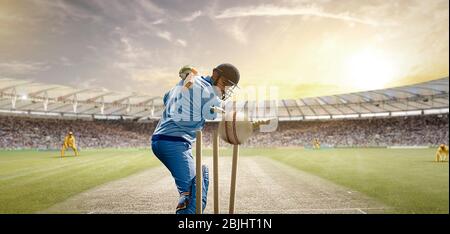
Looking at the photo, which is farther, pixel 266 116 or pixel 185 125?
pixel 266 116

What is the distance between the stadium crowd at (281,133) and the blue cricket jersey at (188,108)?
33.1 meters

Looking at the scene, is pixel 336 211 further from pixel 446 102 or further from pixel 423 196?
pixel 446 102

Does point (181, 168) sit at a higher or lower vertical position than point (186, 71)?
lower

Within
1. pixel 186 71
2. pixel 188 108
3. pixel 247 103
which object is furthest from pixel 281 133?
pixel 188 108

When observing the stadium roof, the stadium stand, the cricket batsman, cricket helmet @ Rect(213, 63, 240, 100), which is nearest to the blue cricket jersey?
the cricket batsman

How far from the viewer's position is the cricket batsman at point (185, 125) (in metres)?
3.66

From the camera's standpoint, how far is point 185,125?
3.77 m

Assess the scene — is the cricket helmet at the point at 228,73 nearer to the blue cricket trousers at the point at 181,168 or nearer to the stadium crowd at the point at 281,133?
the blue cricket trousers at the point at 181,168

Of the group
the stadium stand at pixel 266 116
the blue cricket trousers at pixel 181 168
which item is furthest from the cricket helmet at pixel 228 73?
the stadium stand at pixel 266 116

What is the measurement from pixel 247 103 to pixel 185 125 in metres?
39.5

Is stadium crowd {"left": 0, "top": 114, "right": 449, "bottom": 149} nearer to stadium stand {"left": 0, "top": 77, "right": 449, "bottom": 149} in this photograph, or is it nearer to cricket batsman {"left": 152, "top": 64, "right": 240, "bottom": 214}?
stadium stand {"left": 0, "top": 77, "right": 449, "bottom": 149}

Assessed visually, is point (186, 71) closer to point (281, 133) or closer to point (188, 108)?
point (188, 108)

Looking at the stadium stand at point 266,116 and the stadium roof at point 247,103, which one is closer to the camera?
the stadium roof at point 247,103
